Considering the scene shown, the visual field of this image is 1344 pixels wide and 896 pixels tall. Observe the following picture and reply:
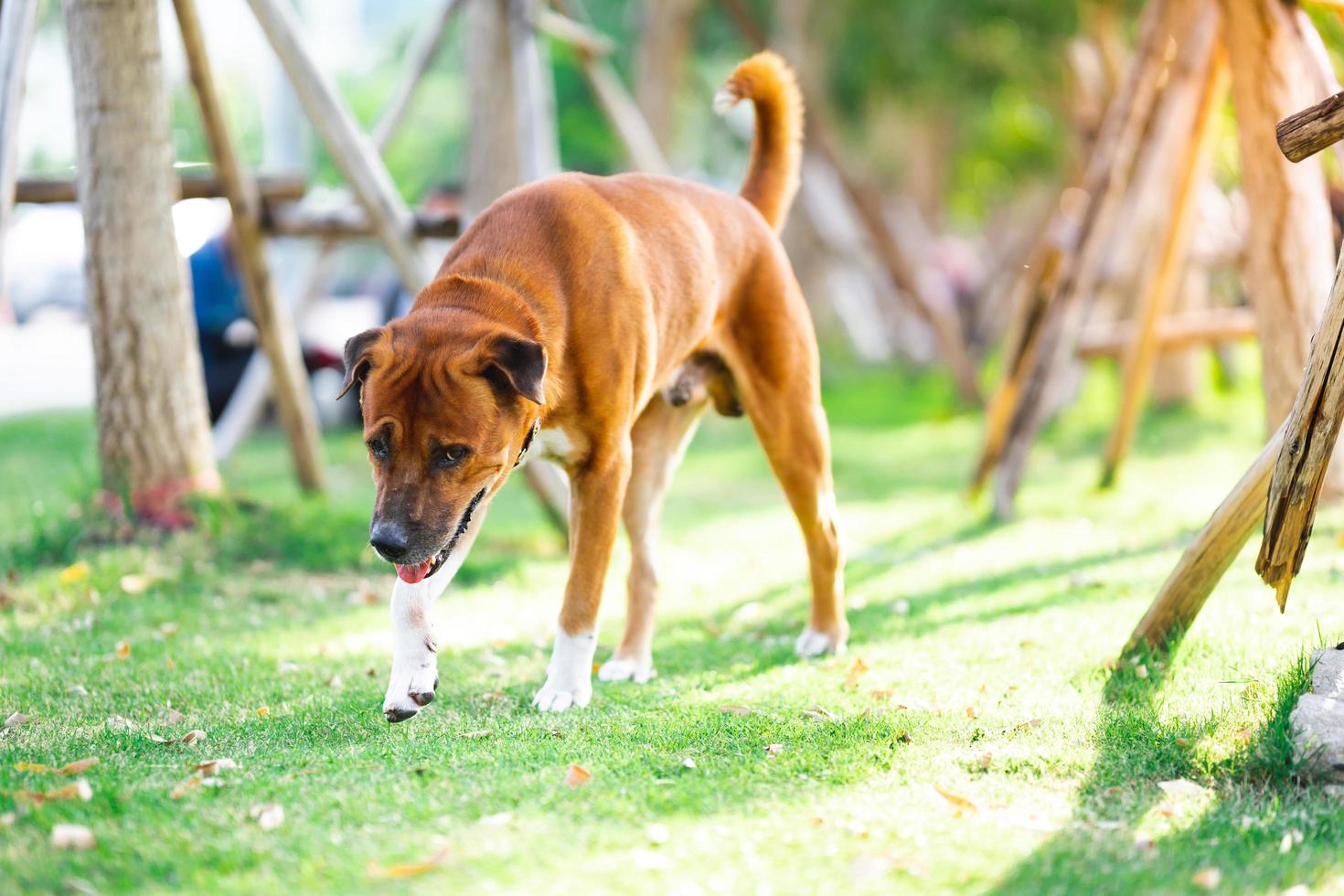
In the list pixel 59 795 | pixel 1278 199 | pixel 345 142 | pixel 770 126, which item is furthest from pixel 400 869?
pixel 1278 199

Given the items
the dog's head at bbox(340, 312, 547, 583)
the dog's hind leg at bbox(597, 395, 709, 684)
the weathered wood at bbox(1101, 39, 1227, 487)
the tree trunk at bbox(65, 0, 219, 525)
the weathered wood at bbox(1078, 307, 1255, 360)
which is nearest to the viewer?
the dog's head at bbox(340, 312, 547, 583)

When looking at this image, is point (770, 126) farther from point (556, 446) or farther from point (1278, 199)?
point (1278, 199)

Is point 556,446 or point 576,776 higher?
point 556,446

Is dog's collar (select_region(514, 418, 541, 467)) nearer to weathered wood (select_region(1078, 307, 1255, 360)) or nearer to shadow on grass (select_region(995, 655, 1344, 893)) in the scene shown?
shadow on grass (select_region(995, 655, 1344, 893))

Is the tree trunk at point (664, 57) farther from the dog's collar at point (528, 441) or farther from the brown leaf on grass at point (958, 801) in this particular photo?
the brown leaf on grass at point (958, 801)

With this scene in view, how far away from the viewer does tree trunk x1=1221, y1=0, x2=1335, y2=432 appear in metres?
6.48

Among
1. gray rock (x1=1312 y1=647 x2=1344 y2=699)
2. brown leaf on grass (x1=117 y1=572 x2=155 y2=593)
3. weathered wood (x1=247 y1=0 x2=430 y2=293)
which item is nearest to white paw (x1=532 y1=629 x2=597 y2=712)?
gray rock (x1=1312 y1=647 x2=1344 y2=699)

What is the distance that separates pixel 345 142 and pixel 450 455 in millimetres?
3568

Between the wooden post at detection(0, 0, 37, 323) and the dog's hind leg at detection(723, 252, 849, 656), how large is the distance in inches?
127

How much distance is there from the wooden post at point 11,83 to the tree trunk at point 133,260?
62 centimetres

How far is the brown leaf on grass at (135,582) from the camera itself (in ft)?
21.4

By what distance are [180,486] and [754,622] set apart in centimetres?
312

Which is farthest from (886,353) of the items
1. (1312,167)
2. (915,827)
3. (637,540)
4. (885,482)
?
(915,827)

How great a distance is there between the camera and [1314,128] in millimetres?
3877
